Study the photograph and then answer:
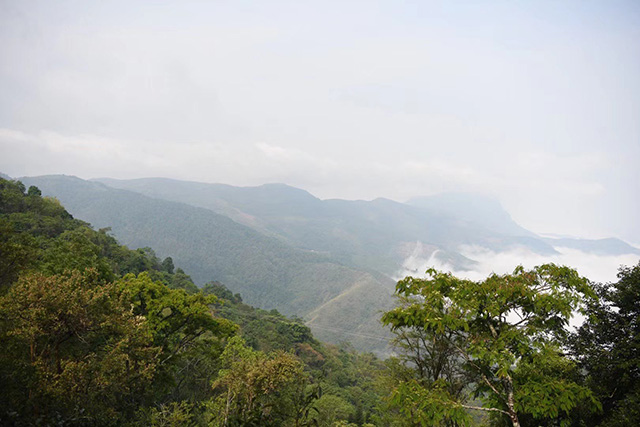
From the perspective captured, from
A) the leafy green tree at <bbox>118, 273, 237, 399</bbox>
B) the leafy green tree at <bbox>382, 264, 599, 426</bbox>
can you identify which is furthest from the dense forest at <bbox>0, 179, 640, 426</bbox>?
the leafy green tree at <bbox>118, 273, 237, 399</bbox>

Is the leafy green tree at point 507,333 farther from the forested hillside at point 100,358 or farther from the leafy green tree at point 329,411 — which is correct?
the leafy green tree at point 329,411

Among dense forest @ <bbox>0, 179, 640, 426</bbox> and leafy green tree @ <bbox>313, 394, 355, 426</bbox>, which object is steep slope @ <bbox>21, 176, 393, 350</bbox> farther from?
dense forest @ <bbox>0, 179, 640, 426</bbox>

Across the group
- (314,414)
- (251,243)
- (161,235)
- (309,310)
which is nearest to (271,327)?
(314,414)

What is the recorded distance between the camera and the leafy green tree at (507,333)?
5.29 meters

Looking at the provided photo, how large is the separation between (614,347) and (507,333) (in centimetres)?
337

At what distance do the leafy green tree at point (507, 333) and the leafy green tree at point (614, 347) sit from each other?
0.97 metres

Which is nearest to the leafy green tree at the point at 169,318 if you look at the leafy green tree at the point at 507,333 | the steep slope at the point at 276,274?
the leafy green tree at the point at 507,333

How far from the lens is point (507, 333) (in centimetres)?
555

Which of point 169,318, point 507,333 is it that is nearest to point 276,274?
point 169,318

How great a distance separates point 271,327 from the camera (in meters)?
53.4

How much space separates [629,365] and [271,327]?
5189 cm

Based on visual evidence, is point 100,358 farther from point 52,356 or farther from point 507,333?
point 507,333

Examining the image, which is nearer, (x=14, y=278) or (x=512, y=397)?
(x=512, y=397)

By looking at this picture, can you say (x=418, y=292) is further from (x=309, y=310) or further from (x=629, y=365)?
(x=309, y=310)
